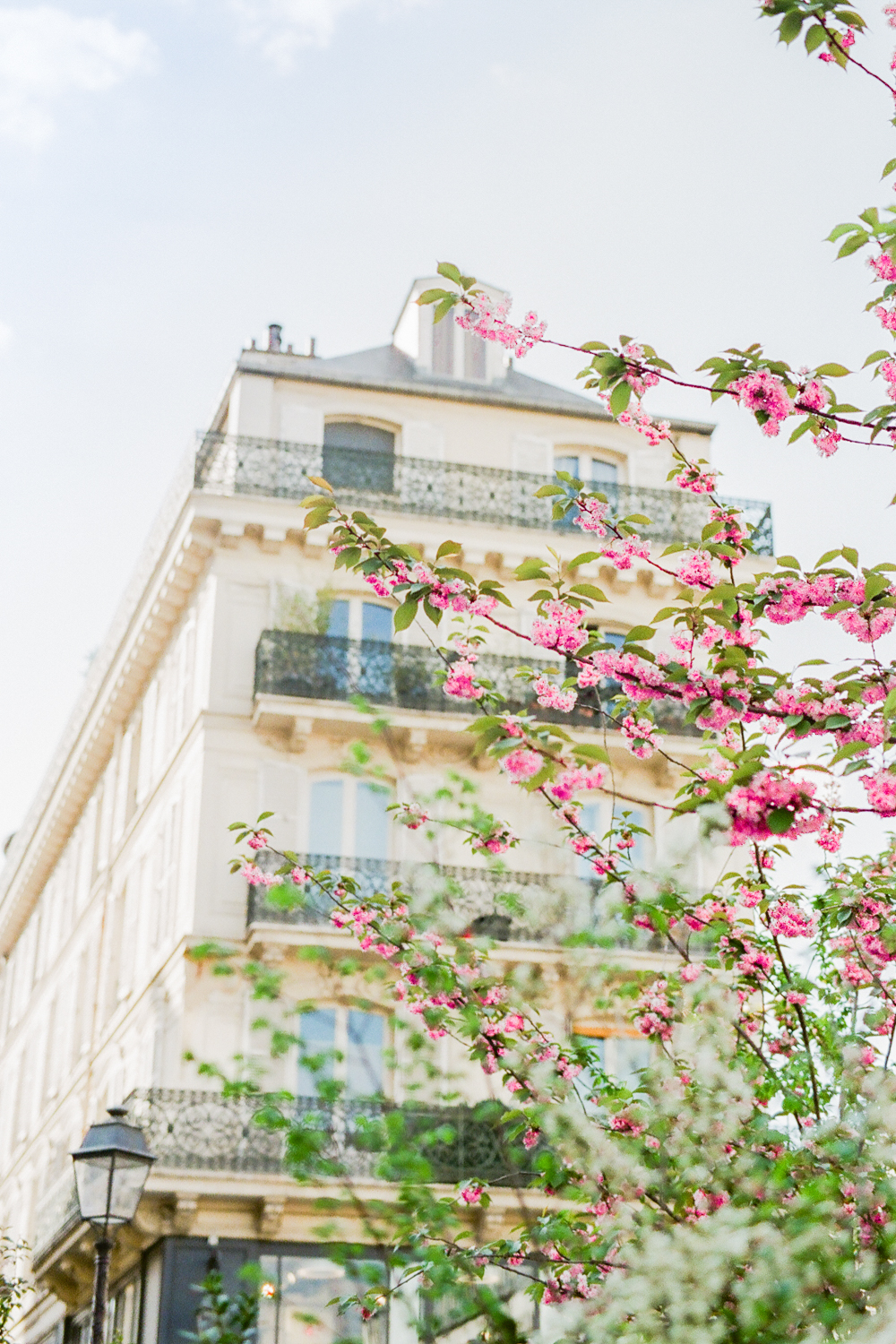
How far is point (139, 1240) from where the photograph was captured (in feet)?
71.8

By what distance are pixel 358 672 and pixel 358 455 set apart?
363 cm

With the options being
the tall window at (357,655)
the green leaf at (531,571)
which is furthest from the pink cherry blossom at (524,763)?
the tall window at (357,655)

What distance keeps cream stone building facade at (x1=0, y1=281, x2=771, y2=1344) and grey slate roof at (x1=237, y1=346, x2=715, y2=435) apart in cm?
5

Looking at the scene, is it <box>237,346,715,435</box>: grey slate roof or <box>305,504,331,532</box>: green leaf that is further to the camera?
<box>237,346,715,435</box>: grey slate roof

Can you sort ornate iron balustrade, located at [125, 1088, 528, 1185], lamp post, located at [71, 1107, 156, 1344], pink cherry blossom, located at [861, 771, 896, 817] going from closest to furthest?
1. pink cherry blossom, located at [861, 771, 896, 817]
2. lamp post, located at [71, 1107, 156, 1344]
3. ornate iron balustrade, located at [125, 1088, 528, 1185]

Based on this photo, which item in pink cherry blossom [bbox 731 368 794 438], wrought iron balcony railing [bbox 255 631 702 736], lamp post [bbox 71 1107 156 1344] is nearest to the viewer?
pink cherry blossom [bbox 731 368 794 438]

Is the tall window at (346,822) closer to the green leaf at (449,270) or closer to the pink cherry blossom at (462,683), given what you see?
the pink cherry blossom at (462,683)

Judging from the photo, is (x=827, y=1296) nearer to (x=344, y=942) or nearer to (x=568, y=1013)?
(x=568, y=1013)

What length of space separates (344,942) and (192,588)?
6.68 metres

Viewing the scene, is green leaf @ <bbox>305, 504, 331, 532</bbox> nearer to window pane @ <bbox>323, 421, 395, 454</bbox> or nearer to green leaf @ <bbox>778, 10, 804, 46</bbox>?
green leaf @ <bbox>778, 10, 804, 46</bbox>

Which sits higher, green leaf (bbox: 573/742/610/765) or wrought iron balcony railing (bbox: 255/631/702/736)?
wrought iron balcony railing (bbox: 255/631/702/736)

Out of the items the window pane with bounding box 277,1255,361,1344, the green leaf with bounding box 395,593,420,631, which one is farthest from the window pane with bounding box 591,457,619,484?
the green leaf with bounding box 395,593,420,631

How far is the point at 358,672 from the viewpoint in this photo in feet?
78.8

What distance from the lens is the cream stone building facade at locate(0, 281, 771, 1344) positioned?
2119cm
